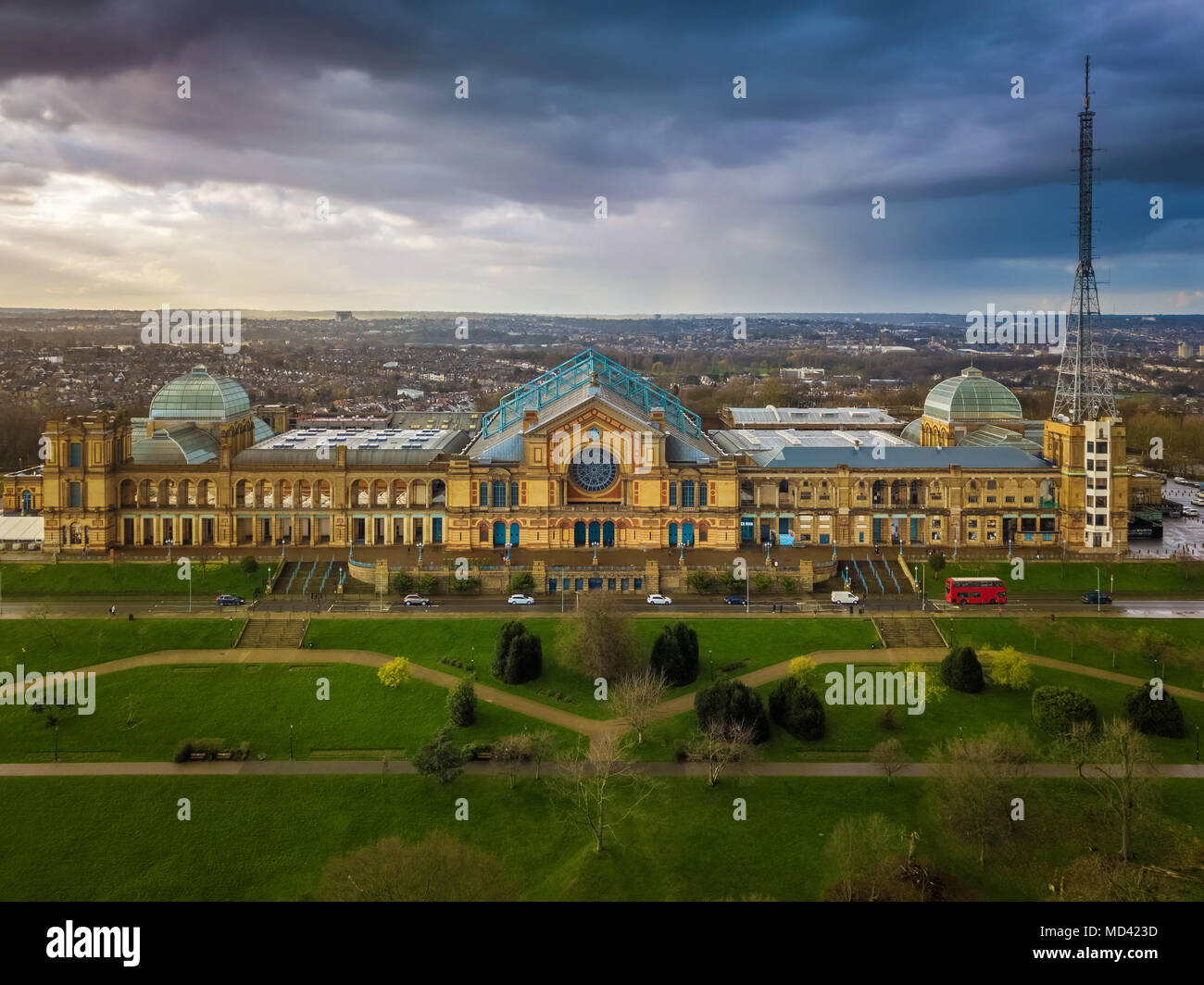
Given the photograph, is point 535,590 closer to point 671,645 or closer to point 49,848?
point 671,645

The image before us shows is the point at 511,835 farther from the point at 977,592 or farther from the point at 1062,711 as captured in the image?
the point at 977,592

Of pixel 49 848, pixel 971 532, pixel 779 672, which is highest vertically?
pixel 971 532

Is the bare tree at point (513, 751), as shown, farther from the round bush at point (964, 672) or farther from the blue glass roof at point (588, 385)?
the blue glass roof at point (588, 385)

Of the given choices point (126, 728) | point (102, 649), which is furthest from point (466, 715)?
point (102, 649)

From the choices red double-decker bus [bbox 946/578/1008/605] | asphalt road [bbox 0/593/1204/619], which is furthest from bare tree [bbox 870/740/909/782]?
red double-decker bus [bbox 946/578/1008/605]

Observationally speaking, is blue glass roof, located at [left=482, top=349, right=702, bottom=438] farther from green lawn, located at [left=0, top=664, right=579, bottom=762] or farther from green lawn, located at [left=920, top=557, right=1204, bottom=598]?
green lawn, located at [left=0, top=664, right=579, bottom=762]

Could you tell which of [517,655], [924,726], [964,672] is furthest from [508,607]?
[964,672]

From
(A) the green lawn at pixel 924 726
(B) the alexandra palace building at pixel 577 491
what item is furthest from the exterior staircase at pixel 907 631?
(B) the alexandra palace building at pixel 577 491
